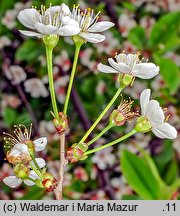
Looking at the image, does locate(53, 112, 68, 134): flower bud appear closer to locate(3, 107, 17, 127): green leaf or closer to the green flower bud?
the green flower bud

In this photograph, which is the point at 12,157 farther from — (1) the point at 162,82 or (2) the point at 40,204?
(1) the point at 162,82

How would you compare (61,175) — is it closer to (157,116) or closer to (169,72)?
(157,116)

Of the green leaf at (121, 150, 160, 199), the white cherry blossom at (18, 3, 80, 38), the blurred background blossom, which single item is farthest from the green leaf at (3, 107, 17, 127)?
the white cherry blossom at (18, 3, 80, 38)

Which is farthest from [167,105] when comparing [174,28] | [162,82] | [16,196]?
[16,196]

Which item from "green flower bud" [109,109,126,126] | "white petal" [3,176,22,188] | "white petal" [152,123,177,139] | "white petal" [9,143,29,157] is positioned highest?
"green flower bud" [109,109,126,126]

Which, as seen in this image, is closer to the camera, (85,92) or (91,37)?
(91,37)

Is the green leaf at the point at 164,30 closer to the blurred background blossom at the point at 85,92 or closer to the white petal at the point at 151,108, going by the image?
the blurred background blossom at the point at 85,92

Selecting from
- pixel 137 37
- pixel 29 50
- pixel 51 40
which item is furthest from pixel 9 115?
pixel 51 40
